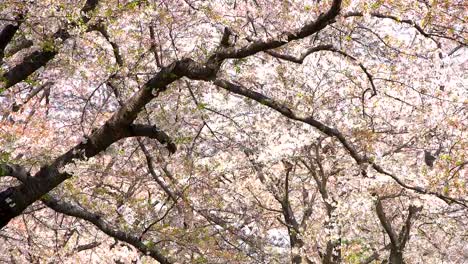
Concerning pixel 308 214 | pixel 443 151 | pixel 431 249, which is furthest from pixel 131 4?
pixel 431 249

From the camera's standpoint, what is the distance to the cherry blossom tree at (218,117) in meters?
6.27

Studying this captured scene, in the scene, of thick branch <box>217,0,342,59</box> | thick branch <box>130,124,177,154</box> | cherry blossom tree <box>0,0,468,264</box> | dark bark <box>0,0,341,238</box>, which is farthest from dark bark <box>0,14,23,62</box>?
thick branch <box>217,0,342,59</box>

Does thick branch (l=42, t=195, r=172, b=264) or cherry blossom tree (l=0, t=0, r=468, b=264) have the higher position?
cherry blossom tree (l=0, t=0, r=468, b=264)

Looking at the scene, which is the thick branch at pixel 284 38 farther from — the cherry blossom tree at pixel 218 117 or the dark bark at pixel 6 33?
the dark bark at pixel 6 33

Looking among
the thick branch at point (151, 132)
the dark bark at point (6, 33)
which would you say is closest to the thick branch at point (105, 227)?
the thick branch at point (151, 132)

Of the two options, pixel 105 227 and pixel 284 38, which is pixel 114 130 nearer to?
A: pixel 105 227

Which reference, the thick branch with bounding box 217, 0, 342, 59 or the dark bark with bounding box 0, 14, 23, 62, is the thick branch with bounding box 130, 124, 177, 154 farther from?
the dark bark with bounding box 0, 14, 23, 62

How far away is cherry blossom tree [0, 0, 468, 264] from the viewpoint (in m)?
6.27

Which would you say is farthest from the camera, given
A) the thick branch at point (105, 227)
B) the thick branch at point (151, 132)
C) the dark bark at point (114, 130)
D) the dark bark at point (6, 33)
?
the thick branch at point (105, 227)

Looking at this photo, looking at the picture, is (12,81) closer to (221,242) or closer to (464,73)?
(221,242)

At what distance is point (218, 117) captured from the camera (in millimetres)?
10820

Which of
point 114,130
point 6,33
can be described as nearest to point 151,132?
point 114,130

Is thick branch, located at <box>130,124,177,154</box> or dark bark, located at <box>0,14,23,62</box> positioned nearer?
thick branch, located at <box>130,124,177,154</box>

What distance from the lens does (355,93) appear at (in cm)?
994
